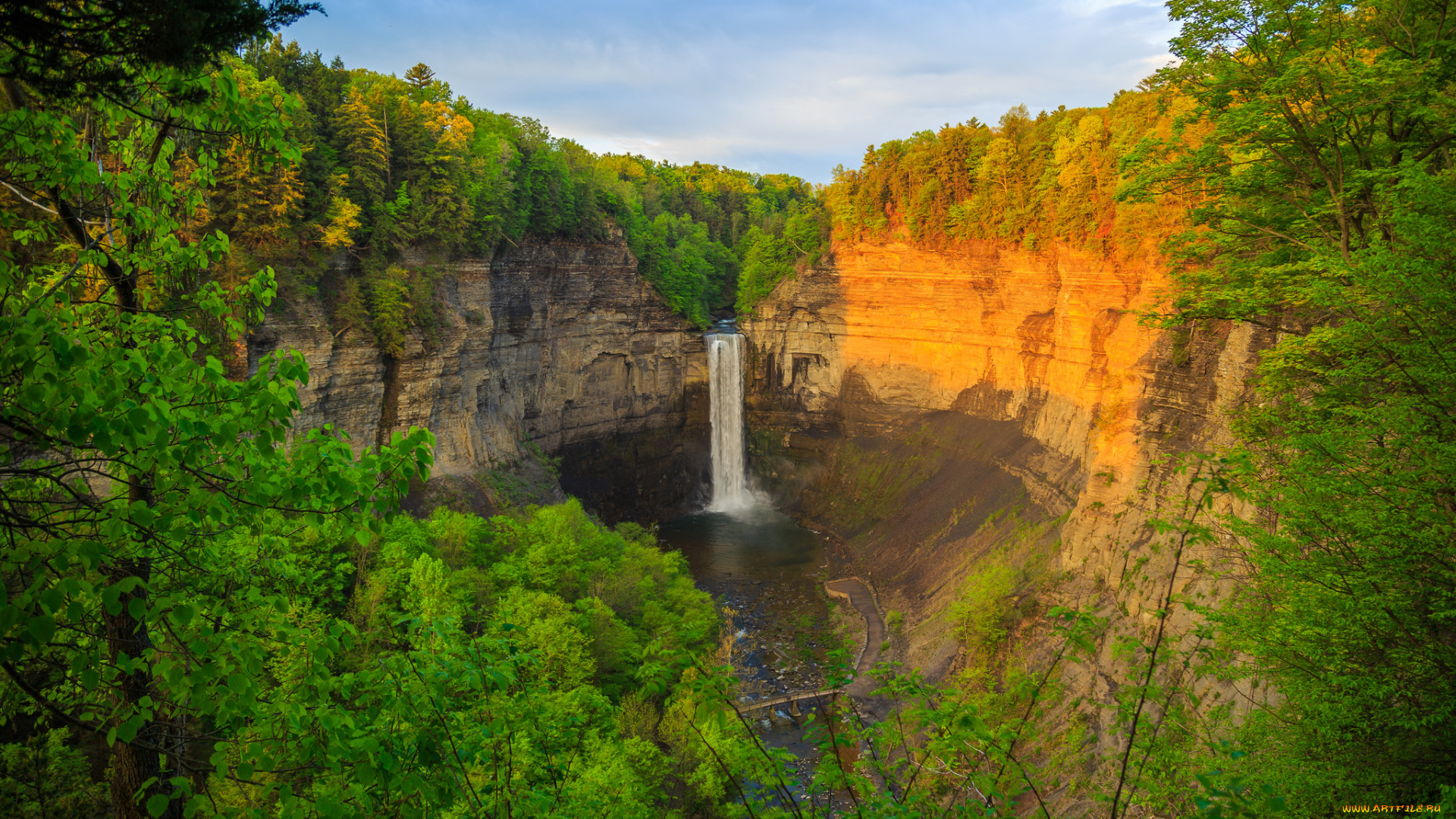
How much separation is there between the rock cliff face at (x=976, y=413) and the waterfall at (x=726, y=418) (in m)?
1.65

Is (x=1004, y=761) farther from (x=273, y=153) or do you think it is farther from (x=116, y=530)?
(x=273, y=153)

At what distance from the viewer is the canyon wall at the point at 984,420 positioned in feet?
71.8

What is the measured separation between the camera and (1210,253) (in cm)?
2114

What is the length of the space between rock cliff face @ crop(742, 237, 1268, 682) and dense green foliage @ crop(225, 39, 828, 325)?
725 centimetres

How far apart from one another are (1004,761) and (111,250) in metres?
7.52

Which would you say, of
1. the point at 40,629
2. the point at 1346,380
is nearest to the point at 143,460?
the point at 40,629

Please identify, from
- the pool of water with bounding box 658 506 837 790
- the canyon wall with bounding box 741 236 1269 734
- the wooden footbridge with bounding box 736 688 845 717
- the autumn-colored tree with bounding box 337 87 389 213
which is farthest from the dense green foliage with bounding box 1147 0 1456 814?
the autumn-colored tree with bounding box 337 87 389 213

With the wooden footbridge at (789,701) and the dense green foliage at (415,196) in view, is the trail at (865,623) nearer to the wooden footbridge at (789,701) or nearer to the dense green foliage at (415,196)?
the wooden footbridge at (789,701)

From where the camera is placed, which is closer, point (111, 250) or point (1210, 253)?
point (111, 250)

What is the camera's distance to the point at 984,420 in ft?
130

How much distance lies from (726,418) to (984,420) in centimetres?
1924

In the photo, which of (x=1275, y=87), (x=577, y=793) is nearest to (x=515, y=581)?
(x=577, y=793)

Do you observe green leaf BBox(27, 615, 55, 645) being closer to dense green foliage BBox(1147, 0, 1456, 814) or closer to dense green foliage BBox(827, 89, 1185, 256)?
dense green foliage BBox(1147, 0, 1456, 814)

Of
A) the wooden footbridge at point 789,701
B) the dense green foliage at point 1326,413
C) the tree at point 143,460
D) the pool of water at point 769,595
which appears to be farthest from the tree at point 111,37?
the wooden footbridge at point 789,701
